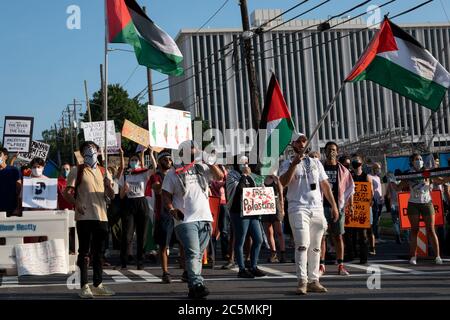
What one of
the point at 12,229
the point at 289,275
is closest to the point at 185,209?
the point at 289,275

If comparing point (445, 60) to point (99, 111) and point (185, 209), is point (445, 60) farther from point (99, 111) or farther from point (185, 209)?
point (185, 209)

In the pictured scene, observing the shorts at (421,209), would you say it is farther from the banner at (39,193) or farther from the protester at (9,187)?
the protester at (9,187)

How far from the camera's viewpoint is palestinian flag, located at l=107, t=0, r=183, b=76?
12227 millimetres

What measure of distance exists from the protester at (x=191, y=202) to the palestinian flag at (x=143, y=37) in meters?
3.13

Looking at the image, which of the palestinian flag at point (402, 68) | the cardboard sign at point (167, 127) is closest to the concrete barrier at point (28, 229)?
the cardboard sign at point (167, 127)

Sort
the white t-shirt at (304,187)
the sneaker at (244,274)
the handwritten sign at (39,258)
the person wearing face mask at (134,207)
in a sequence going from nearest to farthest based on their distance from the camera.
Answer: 1. the white t-shirt at (304,187)
2. the sneaker at (244,274)
3. the handwritten sign at (39,258)
4. the person wearing face mask at (134,207)

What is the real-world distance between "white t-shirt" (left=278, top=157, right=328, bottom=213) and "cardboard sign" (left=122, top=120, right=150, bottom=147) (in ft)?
14.9

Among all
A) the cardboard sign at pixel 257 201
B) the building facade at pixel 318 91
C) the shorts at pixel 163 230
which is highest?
the building facade at pixel 318 91

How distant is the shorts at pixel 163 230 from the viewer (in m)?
11.1

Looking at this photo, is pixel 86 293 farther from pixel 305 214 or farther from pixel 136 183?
pixel 136 183

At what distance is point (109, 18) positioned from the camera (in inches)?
479

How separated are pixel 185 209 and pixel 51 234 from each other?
139 inches

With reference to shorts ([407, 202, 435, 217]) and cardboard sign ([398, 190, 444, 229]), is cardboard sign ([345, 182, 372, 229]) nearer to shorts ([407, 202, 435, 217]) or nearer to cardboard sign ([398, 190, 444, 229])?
cardboard sign ([398, 190, 444, 229])
